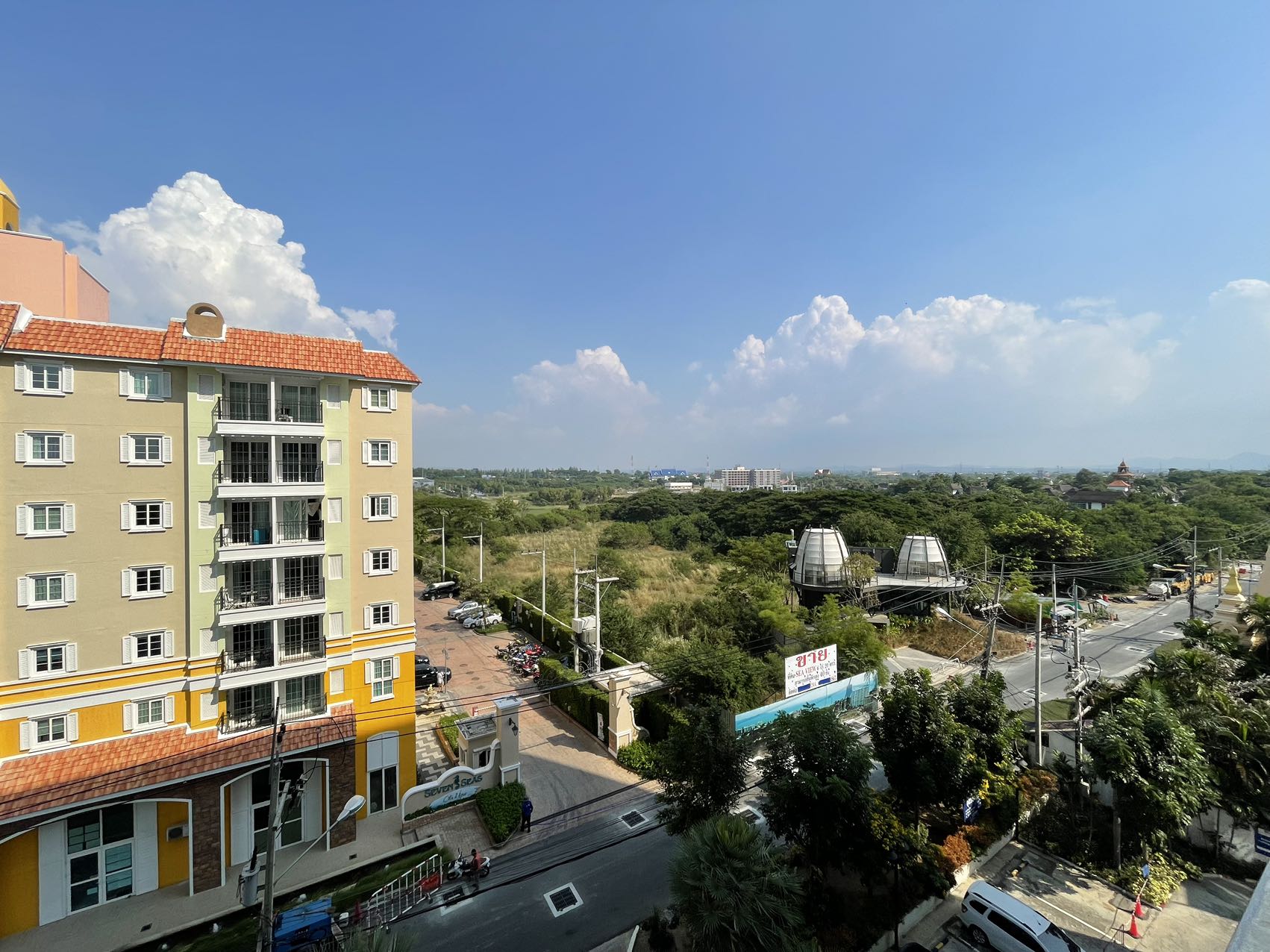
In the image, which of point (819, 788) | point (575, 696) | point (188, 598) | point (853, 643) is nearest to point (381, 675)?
point (188, 598)

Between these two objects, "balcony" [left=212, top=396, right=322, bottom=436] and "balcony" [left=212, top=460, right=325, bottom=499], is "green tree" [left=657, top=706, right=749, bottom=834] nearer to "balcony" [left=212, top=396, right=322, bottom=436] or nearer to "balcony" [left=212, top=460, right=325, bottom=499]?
"balcony" [left=212, top=460, right=325, bottom=499]

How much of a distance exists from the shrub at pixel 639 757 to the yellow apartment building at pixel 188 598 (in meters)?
7.14

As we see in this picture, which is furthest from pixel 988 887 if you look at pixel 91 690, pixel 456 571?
pixel 456 571

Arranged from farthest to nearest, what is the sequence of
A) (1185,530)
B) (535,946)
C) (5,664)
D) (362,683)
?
(1185,530) → (362,683) → (5,664) → (535,946)

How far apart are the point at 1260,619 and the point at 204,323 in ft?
117

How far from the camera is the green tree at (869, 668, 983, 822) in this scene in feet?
40.5

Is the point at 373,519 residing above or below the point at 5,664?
above

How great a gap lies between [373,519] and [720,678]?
12.7 m

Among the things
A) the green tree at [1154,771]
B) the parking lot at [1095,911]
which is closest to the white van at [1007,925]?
the parking lot at [1095,911]

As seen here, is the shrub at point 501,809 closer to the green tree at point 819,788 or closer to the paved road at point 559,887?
the paved road at point 559,887

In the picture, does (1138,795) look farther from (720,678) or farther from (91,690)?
(91,690)

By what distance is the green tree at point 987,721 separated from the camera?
13430 millimetres

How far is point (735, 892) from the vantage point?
30.9 ft

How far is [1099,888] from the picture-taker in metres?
13.0
